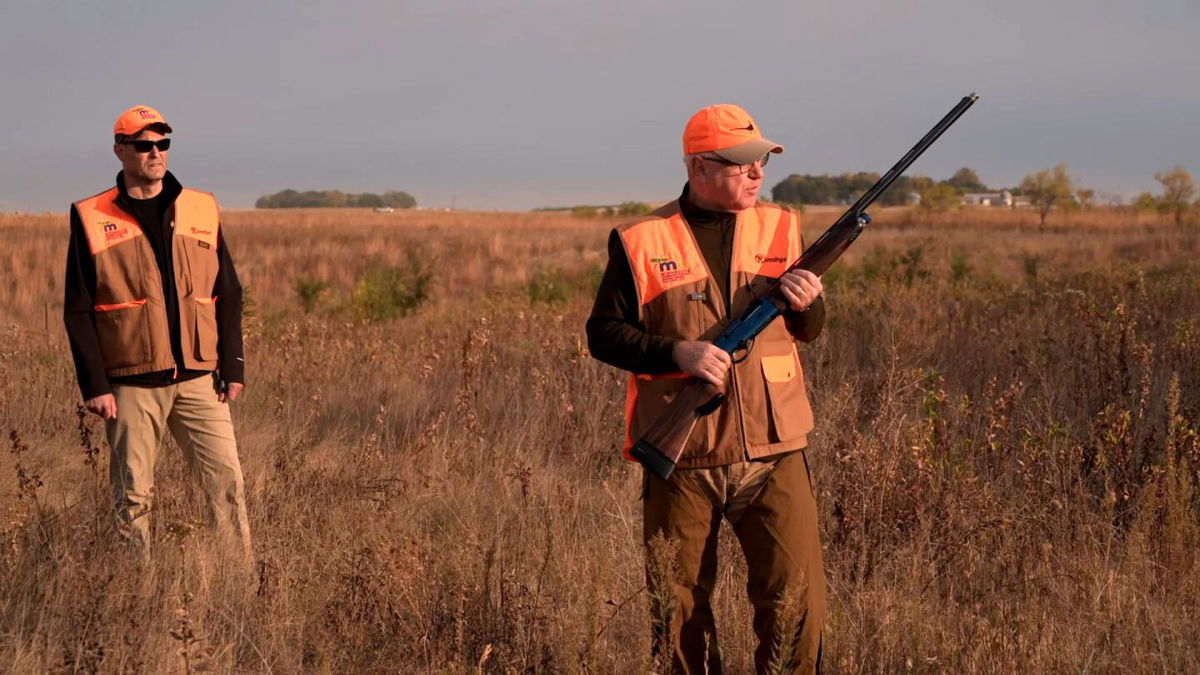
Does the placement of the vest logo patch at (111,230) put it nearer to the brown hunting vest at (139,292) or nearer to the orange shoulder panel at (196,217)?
the brown hunting vest at (139,292)

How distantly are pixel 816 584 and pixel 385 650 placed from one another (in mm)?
1641

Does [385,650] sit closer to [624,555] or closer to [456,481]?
[624,555]

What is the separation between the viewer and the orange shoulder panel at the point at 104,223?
4516mm

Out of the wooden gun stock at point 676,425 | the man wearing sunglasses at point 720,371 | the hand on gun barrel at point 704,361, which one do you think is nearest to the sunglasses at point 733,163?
the man wearing sunglasses at point 720,371

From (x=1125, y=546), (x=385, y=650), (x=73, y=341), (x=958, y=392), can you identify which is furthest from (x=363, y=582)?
(x=958, y=392)

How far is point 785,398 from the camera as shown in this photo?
3100 mm

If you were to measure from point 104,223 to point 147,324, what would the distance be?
46 centimetres

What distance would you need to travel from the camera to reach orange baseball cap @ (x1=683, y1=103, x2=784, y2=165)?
9.70 ft

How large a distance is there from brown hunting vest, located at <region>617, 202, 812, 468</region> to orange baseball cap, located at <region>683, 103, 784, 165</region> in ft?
0.72

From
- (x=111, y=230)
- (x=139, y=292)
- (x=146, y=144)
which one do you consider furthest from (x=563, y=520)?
(x=146, y=144)

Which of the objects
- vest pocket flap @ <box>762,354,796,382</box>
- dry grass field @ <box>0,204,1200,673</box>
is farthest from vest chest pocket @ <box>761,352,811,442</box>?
dry grass field @ <box>0,204,1200,673</box>

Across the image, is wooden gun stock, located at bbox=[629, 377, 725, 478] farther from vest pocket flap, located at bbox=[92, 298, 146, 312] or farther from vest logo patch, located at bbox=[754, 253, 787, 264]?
vest pocket flap, located at bbox=[92, 298, 146, 312]

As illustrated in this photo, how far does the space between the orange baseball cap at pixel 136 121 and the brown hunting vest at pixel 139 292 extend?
0.31 metres

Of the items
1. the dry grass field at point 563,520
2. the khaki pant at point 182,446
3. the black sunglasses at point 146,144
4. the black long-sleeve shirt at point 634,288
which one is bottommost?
the dry grass field at point 563,520
